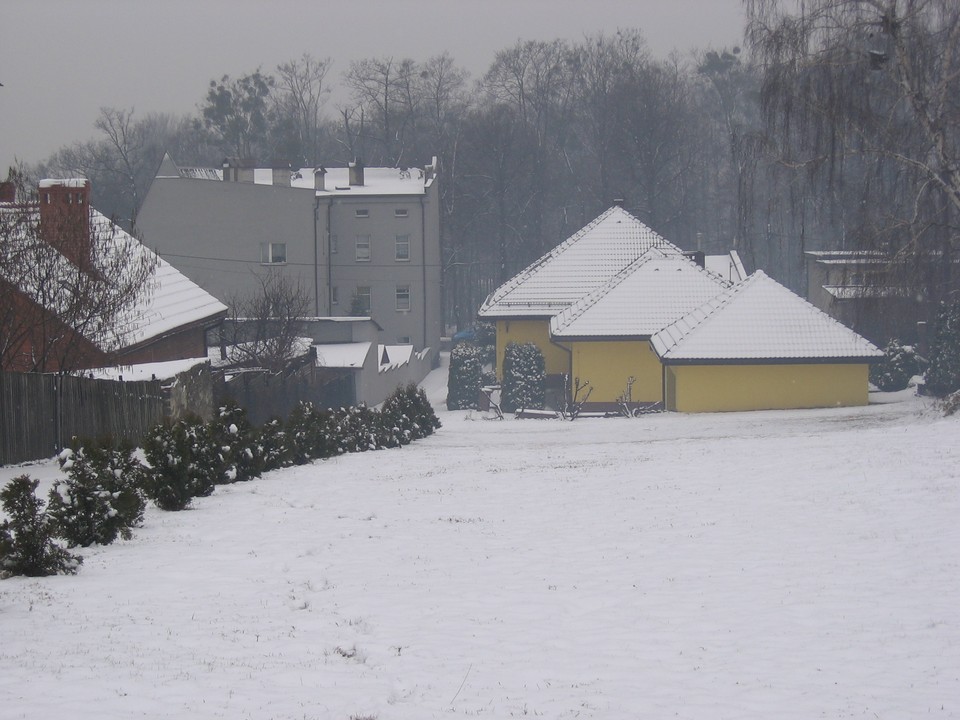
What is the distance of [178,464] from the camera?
1509 centimetres

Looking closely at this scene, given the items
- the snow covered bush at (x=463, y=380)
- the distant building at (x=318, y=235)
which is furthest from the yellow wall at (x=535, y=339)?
the distant building at (x=318, y=235)

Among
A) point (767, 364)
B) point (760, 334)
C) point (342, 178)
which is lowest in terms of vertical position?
point (767, 364)

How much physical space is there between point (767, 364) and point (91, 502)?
27.8 m

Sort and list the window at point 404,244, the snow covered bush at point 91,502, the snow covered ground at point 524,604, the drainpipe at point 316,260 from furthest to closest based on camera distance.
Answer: the window at point 404,244 → the drainpipe at point 316,260 → the snow covered bush at point 91,502 → the snow covered ground at point 524,604

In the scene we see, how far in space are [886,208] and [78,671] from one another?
932 inches

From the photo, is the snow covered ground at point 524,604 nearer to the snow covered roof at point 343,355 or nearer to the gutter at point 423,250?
the snow covered roof at point 343,355

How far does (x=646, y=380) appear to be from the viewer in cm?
4225

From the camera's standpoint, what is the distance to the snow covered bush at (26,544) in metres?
10.6

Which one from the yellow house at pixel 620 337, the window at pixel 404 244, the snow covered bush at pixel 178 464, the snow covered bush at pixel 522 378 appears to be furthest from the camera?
the window at pixel 404 244

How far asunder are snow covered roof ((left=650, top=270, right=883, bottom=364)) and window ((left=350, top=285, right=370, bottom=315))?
2767cm

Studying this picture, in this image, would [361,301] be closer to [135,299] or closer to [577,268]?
[577,268]

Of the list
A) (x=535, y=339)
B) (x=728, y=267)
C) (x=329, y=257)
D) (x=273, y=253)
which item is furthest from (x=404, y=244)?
(x=535, y=339)

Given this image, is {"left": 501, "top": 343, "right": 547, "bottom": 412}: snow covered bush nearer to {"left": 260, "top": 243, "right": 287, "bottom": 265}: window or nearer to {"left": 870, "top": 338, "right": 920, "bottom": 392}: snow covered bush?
{"left": 870, "top": 338, "right": 920, "bottom": 392}: snow covered bush

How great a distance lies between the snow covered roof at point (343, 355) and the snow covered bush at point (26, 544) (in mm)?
36649
